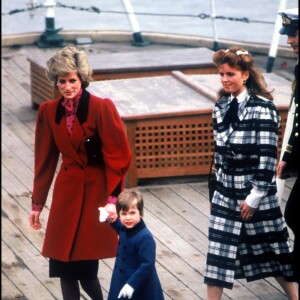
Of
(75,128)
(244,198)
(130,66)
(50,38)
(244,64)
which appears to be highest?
(244,64)

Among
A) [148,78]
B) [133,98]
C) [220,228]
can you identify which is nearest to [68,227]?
[220,228]

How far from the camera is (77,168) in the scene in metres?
6.47

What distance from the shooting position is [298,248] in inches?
222

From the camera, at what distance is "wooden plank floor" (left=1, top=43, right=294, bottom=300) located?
7270mm

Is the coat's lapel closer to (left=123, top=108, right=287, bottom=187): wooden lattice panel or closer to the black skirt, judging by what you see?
the black skirt

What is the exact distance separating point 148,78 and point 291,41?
4192 millimetres

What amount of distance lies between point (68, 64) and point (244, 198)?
1.17 meters

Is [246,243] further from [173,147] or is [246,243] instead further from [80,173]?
[173,147]

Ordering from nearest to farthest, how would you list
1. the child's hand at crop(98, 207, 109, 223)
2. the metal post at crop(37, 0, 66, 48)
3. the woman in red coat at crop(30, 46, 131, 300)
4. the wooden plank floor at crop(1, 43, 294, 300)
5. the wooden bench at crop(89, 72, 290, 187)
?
the child's hand at crop(98, 207, 109, 223)
the woman in red coat at crop(30, 46, 131, 300)
the wooden plank floor at crop(1, 43, 294, 300)
the wooden bench at crop(89, 72, 290, 187)
the metal post at crop(37, 0, 66, 48)

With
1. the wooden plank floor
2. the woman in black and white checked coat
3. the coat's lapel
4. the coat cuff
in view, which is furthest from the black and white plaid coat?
the coat's lapel

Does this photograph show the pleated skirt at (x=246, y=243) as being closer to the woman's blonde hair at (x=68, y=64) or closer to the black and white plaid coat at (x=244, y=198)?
the black and white plaid coat at (x=244, y=198)

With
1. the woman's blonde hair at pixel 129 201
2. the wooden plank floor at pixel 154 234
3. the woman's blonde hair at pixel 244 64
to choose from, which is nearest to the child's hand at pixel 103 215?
the woman's blonde hair at pixel 129 201

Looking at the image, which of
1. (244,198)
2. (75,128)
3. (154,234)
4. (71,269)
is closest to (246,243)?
(244,198)

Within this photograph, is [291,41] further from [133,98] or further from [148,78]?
[148,78]
